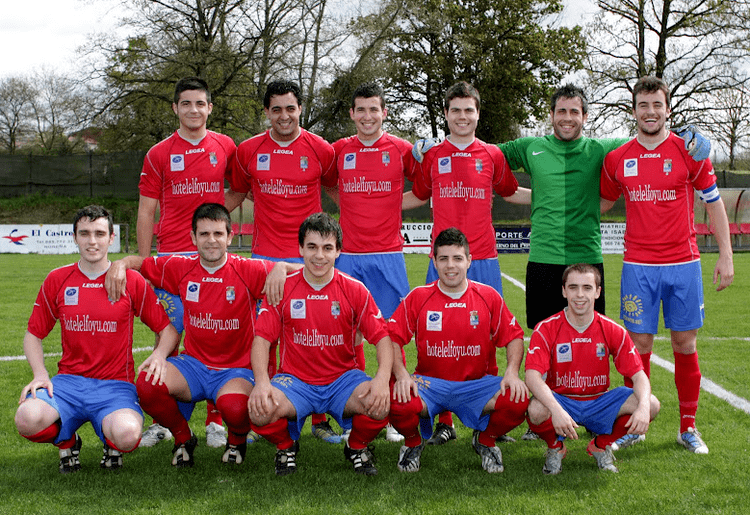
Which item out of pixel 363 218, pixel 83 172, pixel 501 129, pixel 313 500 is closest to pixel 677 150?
pixel 363 218

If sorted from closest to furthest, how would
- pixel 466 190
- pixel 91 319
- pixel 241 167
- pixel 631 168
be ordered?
pixel 91 319 < pixel 631 168 < pixel 466 190 < pixel 241 167

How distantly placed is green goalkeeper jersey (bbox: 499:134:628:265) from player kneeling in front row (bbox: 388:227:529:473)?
2.32ft

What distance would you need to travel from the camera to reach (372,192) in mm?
4449

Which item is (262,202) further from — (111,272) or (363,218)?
(111,272)

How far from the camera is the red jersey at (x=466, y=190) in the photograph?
4270 mm

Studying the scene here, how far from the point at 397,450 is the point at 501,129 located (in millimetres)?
27152

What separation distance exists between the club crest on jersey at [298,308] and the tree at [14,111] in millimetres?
37067

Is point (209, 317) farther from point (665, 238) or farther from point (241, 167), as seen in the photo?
point (665, 238)

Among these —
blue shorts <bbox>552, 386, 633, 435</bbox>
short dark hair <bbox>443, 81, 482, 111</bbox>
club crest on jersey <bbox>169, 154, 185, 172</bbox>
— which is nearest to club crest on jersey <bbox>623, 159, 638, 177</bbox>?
short dark hair <bbox>443, 81, 482, 111</bbox>

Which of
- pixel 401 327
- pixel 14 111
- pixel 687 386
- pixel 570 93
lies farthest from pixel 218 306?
pixel 14 111

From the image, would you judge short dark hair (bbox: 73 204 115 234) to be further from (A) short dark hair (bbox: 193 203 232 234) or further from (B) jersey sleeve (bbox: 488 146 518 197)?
(B) jersey sleeve (bbox: 488 146 518 197)

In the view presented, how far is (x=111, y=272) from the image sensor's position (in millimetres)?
3639

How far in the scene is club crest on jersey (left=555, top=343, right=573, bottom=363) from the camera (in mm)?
3598

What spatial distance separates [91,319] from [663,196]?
340 centimetres
